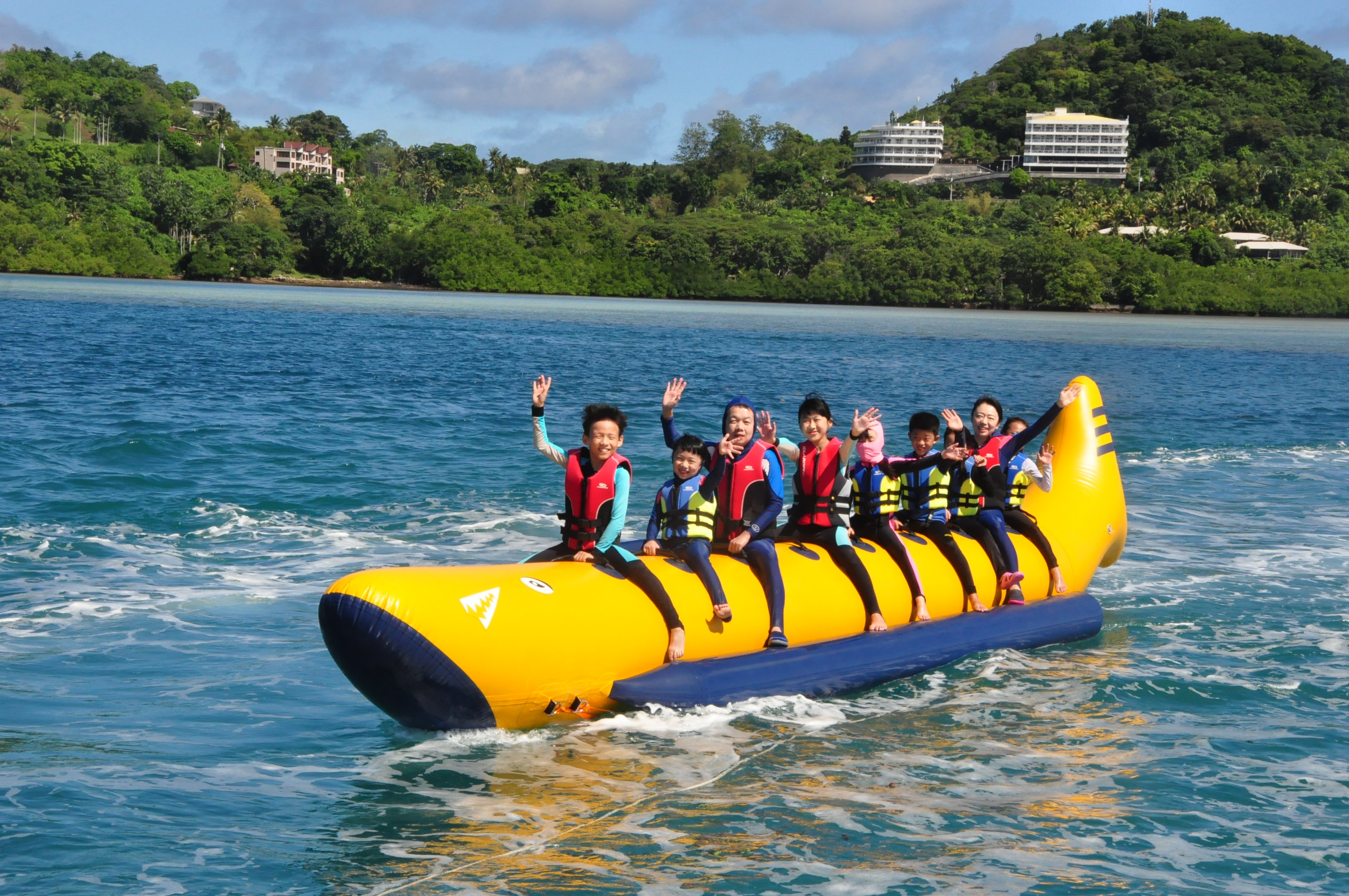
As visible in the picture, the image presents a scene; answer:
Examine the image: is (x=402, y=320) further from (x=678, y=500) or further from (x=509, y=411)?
(x=678, y=500)

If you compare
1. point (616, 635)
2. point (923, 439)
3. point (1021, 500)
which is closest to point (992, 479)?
point (1021, 500)

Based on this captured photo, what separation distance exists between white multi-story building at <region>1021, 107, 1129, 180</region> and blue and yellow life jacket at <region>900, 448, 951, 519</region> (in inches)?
4039

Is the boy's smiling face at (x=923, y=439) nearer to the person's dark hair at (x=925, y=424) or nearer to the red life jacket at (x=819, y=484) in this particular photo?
the person's dark hair at (x=925, y=424)

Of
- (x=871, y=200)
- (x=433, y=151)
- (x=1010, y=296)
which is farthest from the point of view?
(x=433, y=151)

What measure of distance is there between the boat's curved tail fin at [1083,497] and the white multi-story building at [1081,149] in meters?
101

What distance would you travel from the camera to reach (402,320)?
40250 millimetres

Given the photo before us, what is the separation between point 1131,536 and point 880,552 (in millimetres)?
4322

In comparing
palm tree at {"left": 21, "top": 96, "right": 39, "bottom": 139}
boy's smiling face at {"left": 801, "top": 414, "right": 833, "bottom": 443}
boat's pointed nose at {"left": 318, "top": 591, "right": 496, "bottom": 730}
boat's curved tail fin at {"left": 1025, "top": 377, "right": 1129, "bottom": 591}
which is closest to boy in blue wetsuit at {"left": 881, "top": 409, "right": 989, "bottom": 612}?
boy's smiling face at {"left": 801, "top": 414, "right": 833, "bottom": 443}

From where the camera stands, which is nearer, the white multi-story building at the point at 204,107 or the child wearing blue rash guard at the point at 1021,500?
the child wearing blue rash guard at the point at 1021,500

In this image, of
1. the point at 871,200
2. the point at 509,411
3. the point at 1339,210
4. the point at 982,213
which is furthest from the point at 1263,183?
the point at 509,411

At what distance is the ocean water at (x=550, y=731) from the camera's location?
3951 mm

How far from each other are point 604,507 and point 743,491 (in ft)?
2.34

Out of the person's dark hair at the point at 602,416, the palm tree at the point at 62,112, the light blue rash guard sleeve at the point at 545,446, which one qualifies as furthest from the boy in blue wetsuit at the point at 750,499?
the palm tree at the point at 62,112

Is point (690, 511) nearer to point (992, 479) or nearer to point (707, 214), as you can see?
point (992, 479)
